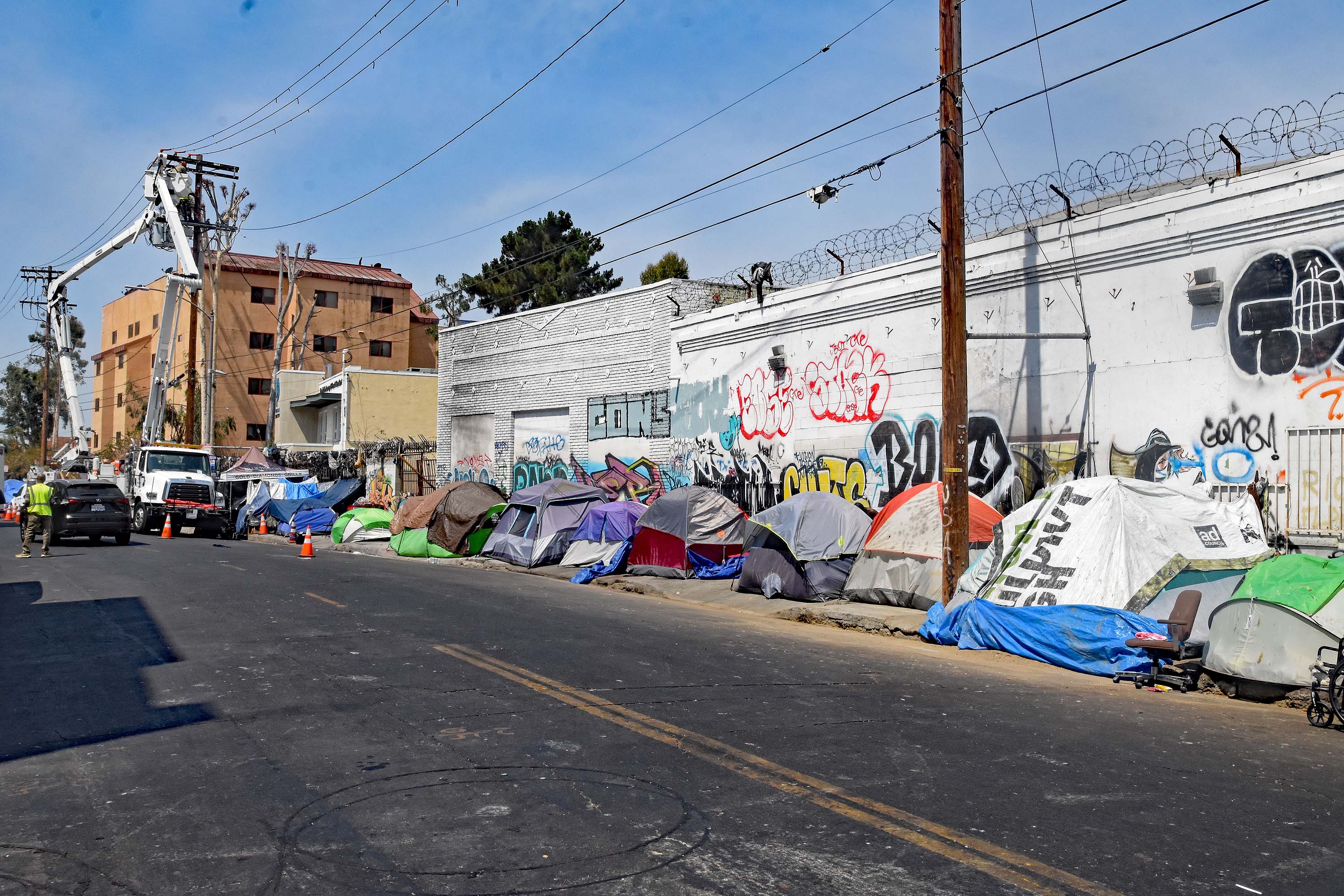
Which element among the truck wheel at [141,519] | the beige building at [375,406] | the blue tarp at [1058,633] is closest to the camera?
the blue tarp at [1058,633]

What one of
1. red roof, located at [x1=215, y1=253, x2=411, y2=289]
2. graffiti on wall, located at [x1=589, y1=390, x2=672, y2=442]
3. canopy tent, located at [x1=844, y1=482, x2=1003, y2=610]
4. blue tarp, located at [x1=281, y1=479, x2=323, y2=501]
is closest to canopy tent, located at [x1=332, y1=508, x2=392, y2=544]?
blue tarp, located at [x1=281, y1=479, x2=323, y2=501]

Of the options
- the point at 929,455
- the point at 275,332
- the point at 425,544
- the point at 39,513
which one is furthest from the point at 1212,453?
the point at 275,332

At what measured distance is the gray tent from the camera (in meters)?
24.3

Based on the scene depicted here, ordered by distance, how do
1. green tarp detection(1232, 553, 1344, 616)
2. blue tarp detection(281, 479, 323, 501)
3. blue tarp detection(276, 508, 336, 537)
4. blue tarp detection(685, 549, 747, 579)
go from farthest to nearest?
blue tarp detection(281, 479, 323, 501)
blue tarp detection(276, 508, 336, 537)
blue tarp detection(685, 549, 747, 579)
green tarp detection(1232, 553, 1344, 616)

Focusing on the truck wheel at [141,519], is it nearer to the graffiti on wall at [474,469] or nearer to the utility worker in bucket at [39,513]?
the graffiti on wall at [474,469]

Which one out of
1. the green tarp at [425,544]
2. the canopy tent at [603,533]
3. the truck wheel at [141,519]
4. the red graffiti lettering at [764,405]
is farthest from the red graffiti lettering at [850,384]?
the truck wheel at [141,519]

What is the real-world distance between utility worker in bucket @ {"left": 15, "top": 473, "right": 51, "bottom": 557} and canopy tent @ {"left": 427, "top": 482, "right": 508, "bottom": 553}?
8581mm

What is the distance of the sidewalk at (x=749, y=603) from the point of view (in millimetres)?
14898

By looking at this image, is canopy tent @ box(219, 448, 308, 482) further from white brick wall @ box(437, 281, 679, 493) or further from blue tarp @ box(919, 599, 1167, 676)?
blue tarp @ box(919, 599, 1167, 676)

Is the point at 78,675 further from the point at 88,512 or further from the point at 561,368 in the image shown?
the point at 88,512

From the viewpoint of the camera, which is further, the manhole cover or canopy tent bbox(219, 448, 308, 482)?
canopy tent bbox(219, 448, 308, 482)

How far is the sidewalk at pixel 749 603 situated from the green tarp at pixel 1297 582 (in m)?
4.66

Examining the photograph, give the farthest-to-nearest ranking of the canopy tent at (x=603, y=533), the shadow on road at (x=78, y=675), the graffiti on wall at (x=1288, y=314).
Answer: the canopy tent at (x=603, y=533) < the graffiti on wall at (x=1288, y=314) < the shadow on road at (x=78, y=675)

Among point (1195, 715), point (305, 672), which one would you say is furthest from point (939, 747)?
point (305, 672)
